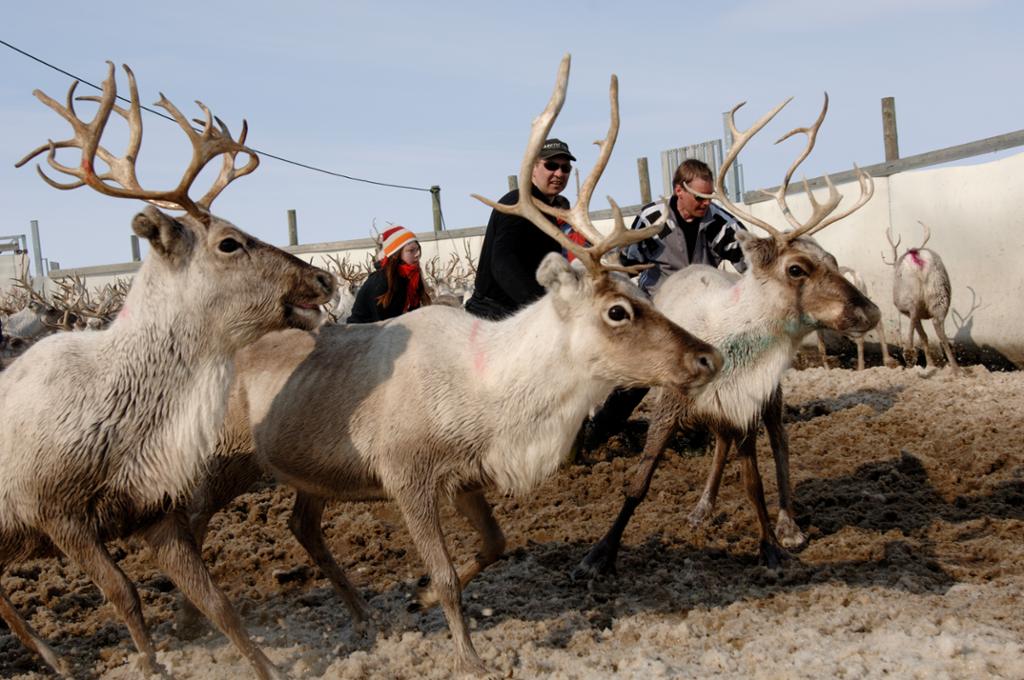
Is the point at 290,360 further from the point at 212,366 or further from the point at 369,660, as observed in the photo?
the point at 369,660

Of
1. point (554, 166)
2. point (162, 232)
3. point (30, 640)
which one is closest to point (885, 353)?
point (554, 166)

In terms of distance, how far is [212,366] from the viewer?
4.27 metres

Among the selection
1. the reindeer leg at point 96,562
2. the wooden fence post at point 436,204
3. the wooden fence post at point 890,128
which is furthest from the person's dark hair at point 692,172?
the wooden fence post at point 436,204

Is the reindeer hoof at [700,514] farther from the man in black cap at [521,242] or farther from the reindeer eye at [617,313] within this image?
the reindeer eye at [617,313]

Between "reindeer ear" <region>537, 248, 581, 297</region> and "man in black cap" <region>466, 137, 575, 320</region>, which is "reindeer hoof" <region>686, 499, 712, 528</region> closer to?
"man in black cap" <region>466, 137, 575, 320</region>

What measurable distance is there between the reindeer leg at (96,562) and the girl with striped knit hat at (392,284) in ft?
10.8

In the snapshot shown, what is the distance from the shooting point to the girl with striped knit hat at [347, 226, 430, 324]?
7.16 m

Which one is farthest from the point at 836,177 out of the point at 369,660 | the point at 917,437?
the point at 369,660

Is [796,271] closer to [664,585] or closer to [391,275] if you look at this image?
[664,585]

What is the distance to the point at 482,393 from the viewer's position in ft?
14.9

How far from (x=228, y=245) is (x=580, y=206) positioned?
1569 millimetres

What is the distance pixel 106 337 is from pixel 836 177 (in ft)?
42.4

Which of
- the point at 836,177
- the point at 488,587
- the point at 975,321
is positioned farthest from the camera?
the point at 836,177

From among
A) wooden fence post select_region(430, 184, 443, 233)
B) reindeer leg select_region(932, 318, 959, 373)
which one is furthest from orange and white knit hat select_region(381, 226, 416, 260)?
wooden fence post select_region(430, 184, 443, 233)
